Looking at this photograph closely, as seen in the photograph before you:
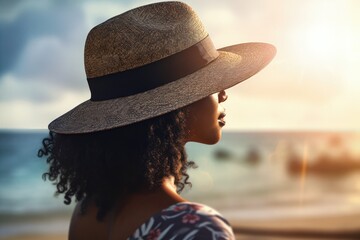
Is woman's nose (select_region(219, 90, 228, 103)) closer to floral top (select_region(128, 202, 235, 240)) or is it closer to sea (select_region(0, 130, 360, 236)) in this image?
floral top (select_region(128, 202, 235, 240))

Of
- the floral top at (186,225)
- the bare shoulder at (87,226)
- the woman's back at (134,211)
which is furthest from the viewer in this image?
the bare shoulder at (87,226)

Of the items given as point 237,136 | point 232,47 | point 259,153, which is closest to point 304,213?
point 232,47

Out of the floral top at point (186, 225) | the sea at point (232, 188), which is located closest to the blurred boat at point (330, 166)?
the sea at point (232, 188)

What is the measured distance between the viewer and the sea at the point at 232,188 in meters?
19.7

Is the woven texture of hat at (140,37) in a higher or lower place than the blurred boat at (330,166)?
higher

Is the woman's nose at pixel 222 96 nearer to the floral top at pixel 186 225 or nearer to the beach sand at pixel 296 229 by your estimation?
the floral top at pixel 186 225

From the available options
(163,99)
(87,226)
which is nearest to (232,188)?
(87,226)

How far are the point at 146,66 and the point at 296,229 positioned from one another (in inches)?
558

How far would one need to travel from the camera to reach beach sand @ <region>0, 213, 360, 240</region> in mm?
13059

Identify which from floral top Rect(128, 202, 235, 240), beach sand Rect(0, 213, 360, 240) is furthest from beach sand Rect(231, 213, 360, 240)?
floral top Rect(128, 202, 235, 240)

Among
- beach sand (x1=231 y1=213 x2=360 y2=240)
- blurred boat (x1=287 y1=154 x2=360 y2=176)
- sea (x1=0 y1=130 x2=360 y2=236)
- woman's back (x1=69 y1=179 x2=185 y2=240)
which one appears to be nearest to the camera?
woman's back (x1=69 y1=179 x2=185 y2=240)

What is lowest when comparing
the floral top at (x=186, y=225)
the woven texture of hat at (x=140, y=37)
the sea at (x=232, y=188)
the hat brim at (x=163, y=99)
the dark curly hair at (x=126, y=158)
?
the sea at (x=232, y=188)

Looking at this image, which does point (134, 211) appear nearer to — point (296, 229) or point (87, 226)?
point (87, 226)

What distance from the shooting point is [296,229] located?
15.8m
